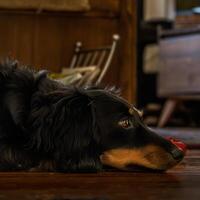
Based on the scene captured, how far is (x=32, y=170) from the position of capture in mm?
1309

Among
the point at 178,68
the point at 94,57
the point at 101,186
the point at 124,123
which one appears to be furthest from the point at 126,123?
the point at 178,68

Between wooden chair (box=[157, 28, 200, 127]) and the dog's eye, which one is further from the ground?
the dog's eye

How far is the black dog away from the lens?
1250 millimetres

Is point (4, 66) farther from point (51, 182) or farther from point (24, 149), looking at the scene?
point (51, 182)

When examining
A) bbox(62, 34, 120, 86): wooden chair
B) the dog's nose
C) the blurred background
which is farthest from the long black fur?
bbox(62, 34, 120, 86): wooden chair

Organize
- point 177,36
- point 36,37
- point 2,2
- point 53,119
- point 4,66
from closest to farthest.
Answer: point 53,119, point 4,66, point 2,2, point 36,37, point 177,36

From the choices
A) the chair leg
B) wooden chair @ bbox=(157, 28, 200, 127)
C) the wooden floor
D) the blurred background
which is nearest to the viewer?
the wooden floor

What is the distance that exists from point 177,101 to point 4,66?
3516mm

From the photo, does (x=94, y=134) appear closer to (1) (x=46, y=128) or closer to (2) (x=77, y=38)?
(1) (x=46, y=128)

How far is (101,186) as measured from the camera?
1090mm

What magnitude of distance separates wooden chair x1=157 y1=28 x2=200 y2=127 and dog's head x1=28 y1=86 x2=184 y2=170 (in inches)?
127

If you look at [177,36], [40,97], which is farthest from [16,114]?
[177,36]

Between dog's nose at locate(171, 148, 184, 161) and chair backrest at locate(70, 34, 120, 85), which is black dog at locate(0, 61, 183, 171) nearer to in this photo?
dog's nose at locate(171, 148, 184, 161)

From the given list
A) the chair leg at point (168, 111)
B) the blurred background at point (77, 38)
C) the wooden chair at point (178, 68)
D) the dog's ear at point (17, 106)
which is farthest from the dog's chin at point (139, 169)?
the chair leg at point (168, 111)
